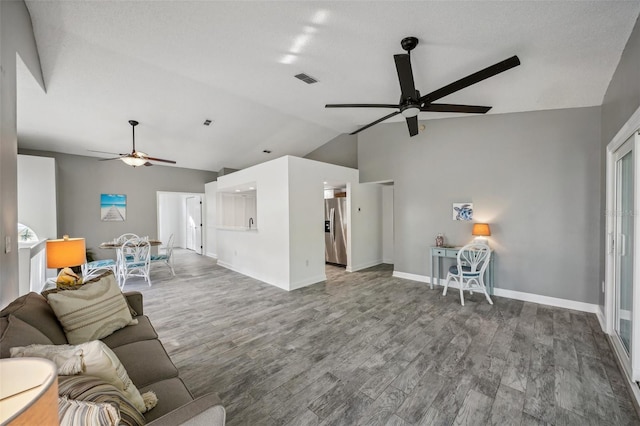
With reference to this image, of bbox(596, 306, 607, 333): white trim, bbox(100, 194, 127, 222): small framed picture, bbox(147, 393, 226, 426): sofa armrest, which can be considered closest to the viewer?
bbox(147, 393, 226, 426): sofa armrest

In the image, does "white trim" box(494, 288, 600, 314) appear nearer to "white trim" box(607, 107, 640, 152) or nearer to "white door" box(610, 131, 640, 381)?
"white door" box(610, 131, 640, 381)

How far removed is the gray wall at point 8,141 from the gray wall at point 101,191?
4701mm

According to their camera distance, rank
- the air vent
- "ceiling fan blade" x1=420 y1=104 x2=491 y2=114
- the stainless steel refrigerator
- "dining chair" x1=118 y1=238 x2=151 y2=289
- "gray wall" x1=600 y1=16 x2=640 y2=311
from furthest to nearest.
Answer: the stainless steel refrigerator
"dining chair" x1=118 y1=238 x2=151 y2=289
the air vent
"ceiling fan blade" x1=420 y1=104 x2=491 y2=114
"gray wall" x1=600 y1=16 x2=640 y2=311

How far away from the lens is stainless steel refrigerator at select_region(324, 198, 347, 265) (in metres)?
6.04

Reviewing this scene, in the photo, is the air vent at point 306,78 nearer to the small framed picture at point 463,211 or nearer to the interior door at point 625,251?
the small framed picture at point 463,211

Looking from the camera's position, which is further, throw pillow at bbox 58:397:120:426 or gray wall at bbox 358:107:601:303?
gray wall at bbox 358:107:601:303

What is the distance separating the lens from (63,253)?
2342mm

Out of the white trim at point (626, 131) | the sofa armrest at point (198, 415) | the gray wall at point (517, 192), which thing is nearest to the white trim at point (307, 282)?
the gray wall at point (517, 192)

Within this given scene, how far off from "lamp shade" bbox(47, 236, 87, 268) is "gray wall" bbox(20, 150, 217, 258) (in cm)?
481

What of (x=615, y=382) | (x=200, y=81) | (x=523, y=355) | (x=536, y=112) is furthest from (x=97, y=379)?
(x=536, y=112)

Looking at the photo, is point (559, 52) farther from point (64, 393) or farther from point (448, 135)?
point (64, 393)

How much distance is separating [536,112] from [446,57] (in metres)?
2.11

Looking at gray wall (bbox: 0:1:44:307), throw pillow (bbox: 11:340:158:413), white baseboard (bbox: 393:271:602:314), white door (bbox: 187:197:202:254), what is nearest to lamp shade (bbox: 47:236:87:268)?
gray wall (bbox: 0:1:44:307)

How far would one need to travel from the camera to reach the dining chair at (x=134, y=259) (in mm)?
4770
